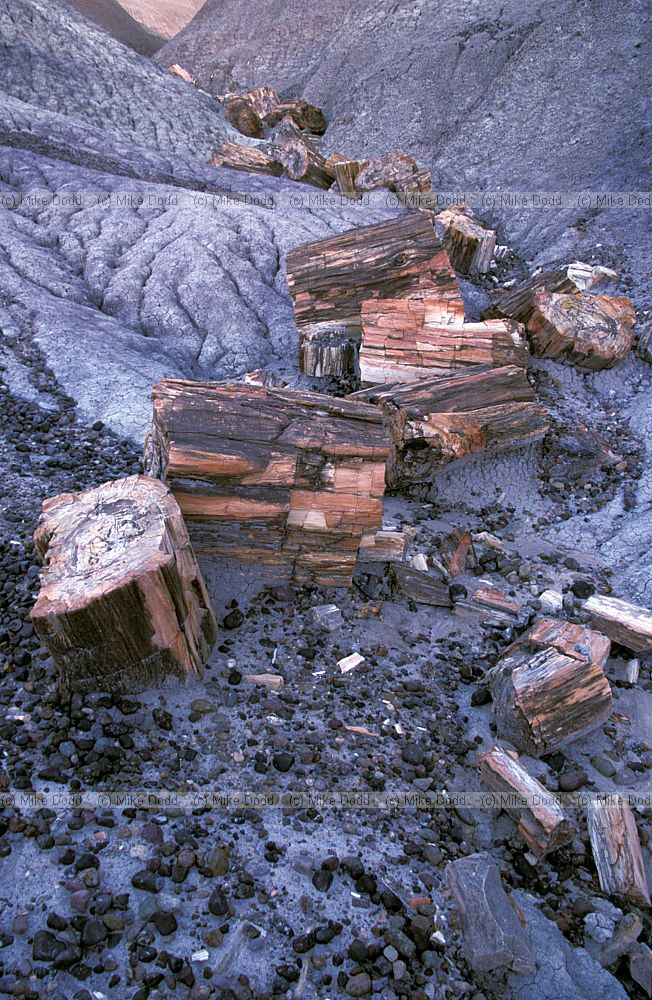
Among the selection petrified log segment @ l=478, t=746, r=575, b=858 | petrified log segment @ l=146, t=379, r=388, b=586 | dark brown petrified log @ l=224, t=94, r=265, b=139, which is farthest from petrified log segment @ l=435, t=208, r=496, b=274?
dark brown petrified log @ l=224, t=94, r=265, b=139

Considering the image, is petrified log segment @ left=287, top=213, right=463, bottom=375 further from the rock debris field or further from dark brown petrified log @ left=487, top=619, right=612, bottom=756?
dark brown petrified log @ left=487, top=619, right=612, bottom=756

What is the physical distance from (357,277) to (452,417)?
8.15 feet

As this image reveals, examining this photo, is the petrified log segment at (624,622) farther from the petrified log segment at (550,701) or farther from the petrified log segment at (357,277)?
the petrified log segment at (357,277)

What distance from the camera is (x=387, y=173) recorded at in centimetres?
1340

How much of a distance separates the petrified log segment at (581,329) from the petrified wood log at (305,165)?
9505 millimetres

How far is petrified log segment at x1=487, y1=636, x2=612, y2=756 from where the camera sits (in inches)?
129

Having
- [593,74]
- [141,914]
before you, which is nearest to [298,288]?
[141,914]

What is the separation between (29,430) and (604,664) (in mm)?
5037

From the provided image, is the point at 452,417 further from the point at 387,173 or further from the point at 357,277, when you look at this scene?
the point at 387,173

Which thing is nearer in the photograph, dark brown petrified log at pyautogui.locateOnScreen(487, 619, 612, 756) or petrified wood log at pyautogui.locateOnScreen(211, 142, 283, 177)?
dark brown petrified log at pyautogui.locateOnScreen(487, 619, 612, 756)

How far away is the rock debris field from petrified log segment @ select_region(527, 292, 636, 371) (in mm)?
36

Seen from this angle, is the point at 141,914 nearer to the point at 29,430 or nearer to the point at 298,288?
the point at 29,430

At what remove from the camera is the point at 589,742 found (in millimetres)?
3451

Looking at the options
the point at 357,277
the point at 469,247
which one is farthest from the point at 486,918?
the point at 469,247
